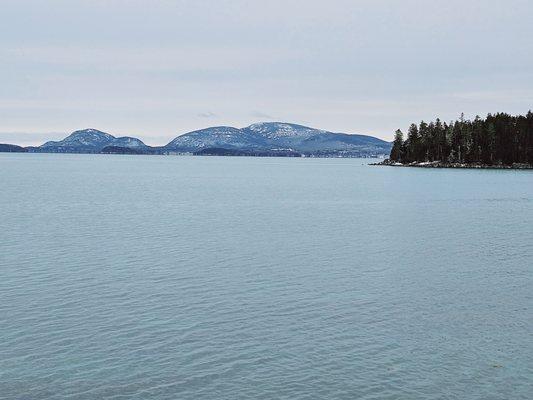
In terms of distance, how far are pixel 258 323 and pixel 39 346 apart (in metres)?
11.2

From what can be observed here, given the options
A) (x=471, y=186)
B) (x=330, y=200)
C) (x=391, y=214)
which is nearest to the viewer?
(x=391, y=214)

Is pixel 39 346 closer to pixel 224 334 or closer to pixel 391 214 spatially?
pixel 224 334

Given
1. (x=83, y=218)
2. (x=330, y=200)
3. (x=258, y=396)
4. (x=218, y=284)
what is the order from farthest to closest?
(x=330, y=200) → (x=83, y=218) → (x=218, y=284) → (x=258, y=396)

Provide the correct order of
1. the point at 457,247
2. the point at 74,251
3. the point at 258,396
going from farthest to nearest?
the point at 457,247 → the point at 74,251 → the point at 258,396

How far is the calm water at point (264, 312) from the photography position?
82.1 ft

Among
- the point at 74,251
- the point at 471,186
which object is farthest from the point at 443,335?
the point at 471,186

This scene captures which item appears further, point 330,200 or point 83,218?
point 330,200

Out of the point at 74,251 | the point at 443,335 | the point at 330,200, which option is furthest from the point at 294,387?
the point at 330,200

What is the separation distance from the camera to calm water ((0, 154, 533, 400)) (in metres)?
Result: 25.0

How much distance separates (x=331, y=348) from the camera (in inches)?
1143

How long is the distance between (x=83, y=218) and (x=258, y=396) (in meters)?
64.1

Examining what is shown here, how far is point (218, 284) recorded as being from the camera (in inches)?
1645

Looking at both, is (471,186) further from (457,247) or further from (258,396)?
(258,396)

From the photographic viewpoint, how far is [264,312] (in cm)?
3500
